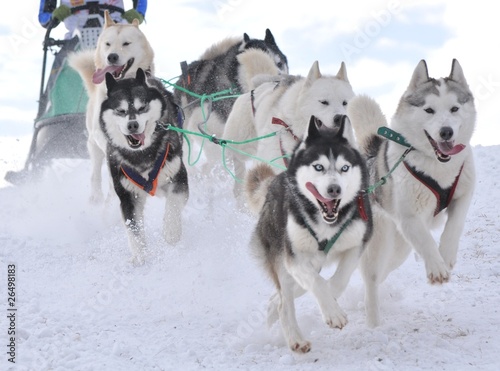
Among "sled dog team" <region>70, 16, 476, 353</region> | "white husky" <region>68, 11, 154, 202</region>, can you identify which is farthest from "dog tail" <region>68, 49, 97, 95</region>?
"sled dog team" <region>70, 16, 476, 353</region>

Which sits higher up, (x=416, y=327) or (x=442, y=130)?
(x=442, y=130)

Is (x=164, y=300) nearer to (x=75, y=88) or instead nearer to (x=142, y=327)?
(x=142, y=327)

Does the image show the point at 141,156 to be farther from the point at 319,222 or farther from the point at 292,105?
the point at 319,222

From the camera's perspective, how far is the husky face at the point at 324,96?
436 cm

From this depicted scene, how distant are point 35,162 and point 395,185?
4955mm

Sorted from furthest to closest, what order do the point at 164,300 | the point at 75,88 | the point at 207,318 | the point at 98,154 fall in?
the point at 75,88, the point at 98,154, the point at 164,300, the point at 207,318

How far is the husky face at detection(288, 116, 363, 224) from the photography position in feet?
9.44

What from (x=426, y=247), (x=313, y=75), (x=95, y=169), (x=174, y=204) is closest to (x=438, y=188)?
(x=426, y=247)

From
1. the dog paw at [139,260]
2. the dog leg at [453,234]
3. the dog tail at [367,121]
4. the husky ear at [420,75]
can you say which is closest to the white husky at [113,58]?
the dog paw at [139,260]

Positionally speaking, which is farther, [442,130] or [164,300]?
[164,300]

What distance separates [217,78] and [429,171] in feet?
11.3

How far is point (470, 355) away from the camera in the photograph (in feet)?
9.60

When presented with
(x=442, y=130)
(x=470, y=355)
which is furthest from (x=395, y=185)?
(x=470, y=355)

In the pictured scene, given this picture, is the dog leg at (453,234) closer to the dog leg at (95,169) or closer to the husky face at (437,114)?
the husky face at (437,114)
